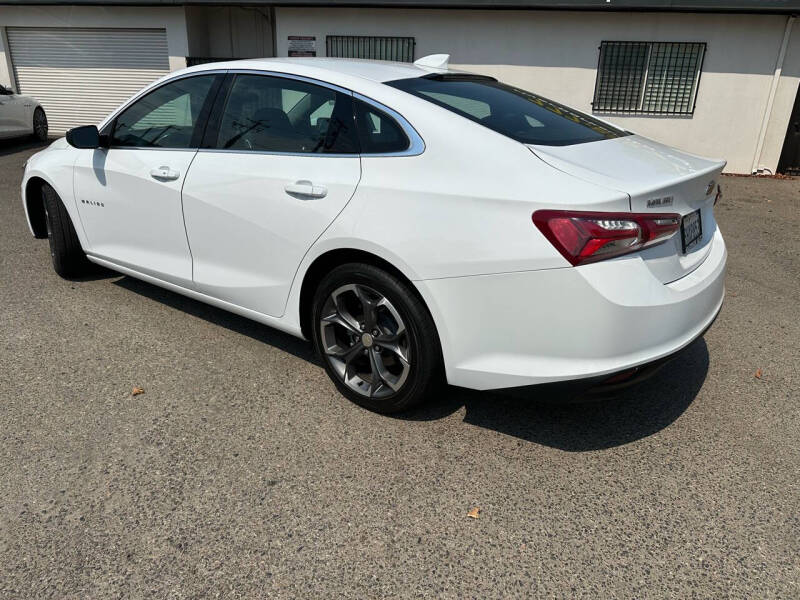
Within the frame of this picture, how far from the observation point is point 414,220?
267 centimetres

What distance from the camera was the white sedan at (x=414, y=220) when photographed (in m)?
2.45

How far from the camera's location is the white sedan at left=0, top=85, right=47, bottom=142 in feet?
39.8

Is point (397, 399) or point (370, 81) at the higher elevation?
point (370, 81)

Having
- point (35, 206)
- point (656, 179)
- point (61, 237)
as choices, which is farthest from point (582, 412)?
point (35, 206)

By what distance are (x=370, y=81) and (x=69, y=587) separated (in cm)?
243

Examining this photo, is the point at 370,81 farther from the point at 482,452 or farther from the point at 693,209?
the point at 482,452

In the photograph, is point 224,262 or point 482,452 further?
point 224,262

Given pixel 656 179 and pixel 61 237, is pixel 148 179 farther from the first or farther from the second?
pixel 656 179

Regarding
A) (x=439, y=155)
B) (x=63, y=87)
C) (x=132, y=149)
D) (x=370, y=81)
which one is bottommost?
(x=63, y=87)

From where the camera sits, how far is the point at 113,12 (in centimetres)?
1373

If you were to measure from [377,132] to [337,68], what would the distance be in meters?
0.57

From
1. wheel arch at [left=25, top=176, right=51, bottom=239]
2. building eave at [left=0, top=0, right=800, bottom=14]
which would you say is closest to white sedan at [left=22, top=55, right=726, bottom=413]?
wheel arch at [left=25, top=176, right=51, bottom=239]

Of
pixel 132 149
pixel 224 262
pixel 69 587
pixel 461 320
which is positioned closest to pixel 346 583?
pixel 69 587

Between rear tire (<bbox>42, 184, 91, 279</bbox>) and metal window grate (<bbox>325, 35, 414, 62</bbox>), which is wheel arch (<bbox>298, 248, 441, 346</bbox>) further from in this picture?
metal window grate (<bbox>325, 35, 414, 62</bbox>)
